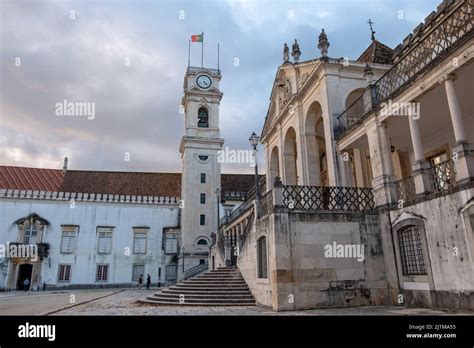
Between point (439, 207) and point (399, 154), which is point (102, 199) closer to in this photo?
point (399, 154)

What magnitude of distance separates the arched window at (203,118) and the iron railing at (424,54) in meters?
26.6

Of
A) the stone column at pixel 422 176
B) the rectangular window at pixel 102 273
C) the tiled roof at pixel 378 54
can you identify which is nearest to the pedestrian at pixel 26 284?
the rectangular window at pixel 102 273

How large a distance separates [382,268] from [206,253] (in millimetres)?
24955

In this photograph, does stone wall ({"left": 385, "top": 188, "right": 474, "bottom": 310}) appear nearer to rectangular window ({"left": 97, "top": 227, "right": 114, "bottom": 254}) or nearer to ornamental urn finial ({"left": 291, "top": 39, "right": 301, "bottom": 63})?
ornamental urn finial ({"left": 291, "top": 39, "right": 301, "bottom": 63})

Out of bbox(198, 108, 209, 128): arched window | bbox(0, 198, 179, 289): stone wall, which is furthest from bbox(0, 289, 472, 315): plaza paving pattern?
bbox(198, 108, 209, 128): arched window

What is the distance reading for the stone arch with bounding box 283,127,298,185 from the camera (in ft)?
68.1

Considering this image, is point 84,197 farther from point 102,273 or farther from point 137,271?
point 137,271

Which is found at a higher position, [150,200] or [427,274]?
[150,200]

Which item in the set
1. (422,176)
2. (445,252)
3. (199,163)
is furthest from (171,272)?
(445,252)

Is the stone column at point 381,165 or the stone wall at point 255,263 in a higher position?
the stone column at point 381,165

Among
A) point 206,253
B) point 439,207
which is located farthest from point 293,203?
point 206,253

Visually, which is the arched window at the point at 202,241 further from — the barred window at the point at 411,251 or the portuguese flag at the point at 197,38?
the barred window at the point at 411,251

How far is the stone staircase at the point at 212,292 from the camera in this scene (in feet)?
42.8
